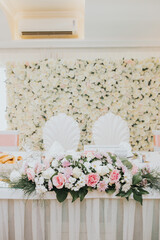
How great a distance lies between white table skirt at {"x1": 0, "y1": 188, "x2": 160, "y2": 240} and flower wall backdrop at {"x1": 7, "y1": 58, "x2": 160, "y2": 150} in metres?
2.60

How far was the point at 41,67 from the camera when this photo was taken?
152 inches

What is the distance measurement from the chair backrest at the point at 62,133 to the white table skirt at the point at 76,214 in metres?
1.47

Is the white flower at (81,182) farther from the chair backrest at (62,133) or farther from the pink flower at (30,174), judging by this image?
the chair backrest at (62,133)

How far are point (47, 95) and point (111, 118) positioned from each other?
1.43 m

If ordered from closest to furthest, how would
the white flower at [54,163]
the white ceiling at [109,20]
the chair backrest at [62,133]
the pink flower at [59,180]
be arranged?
1. the pink flower at [59,180]
2. the white flower at [54,163]
3. the chair backrest at [62,133]
4. the white ceiling at [109,20]

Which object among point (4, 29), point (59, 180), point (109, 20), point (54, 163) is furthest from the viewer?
point (4, 29)

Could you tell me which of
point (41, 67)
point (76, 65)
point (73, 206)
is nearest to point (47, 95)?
point (41, 67)

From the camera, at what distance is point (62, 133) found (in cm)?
284

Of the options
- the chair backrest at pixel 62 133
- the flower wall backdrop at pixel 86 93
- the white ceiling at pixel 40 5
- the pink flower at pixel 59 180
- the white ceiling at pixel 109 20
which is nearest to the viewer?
the pink flower at pixel 59 180

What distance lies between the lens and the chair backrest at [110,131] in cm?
288

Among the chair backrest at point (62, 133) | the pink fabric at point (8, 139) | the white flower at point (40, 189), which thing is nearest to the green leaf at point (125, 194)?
the white flower at point (40, 189)

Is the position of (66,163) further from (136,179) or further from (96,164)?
(136,179)

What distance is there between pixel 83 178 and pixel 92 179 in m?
0.05

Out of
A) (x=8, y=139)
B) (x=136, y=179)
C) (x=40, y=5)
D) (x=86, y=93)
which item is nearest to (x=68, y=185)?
(x=136, y=179)
